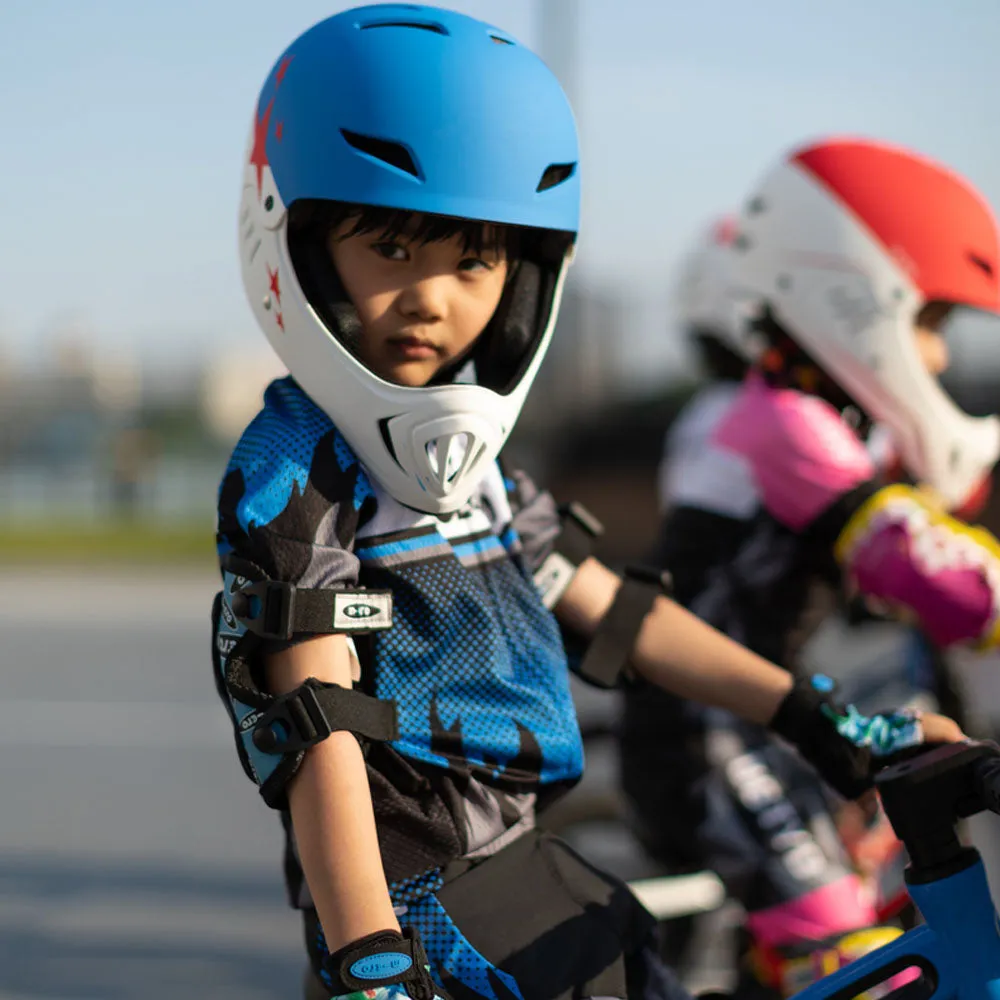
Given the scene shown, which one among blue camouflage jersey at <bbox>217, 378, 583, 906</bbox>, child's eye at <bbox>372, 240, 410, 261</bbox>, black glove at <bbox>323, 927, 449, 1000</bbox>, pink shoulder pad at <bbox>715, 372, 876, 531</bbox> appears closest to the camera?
black glove at <bbox>323, 927, 449, 1000</bbox>

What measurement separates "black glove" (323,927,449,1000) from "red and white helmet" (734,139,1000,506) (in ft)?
6.17

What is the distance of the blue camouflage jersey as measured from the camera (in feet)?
6.18

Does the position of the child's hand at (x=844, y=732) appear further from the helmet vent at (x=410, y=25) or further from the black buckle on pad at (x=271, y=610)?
the helmet vent at (x=410, y=25)

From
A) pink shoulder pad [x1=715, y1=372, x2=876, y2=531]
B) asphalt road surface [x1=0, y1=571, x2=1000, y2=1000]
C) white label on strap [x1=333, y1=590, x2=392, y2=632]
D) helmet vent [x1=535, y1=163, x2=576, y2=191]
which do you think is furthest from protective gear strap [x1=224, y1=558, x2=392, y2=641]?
asphalt road surface [x1=0, y1=571, x2=1000, y2=1000]

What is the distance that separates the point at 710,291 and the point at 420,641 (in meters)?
2.38

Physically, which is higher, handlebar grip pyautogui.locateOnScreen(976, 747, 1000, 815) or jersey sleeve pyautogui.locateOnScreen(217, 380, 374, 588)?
jersey sleeve pyautogui.locateOnScreen(217, 380, 374, 588)

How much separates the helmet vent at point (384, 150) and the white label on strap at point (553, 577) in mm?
639

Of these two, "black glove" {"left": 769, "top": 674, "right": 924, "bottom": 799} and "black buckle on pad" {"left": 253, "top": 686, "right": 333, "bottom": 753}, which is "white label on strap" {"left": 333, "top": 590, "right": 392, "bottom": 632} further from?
"black glove" {"left": 769, "top": 674, "right": 924, "bottom": 799}

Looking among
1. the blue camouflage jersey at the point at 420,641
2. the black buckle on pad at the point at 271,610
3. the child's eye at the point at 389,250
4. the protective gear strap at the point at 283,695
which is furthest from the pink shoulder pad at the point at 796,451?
the black buckle on pad at the point at 271,610

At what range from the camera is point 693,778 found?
133 inches

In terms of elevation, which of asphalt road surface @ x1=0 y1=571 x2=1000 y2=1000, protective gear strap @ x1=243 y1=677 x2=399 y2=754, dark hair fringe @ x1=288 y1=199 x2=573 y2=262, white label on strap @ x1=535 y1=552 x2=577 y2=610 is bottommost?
asphalt road surface @ x1=0 y1=571 x2=1000 y2=1000

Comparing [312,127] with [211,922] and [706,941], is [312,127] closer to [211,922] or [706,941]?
[706,941]

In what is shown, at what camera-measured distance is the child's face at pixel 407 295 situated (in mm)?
1995

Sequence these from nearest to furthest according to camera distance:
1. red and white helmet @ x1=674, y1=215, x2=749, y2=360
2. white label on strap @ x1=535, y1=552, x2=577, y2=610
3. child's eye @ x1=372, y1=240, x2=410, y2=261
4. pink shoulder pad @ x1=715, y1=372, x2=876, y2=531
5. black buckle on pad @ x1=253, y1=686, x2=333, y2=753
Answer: black buckle on pad @ x1=253, y1=686, x2=333, y2=753
child's eye @ x1=372, y1=240, x2=410, y2=261
white label on strap @ x1=535, y1=552, x2=577, y2=610
pink shoulder pad @ x1=715, y1=372, x2=876, y2=531
red and white helmet @ x1=674, y1=215, x2=749, y2=360
